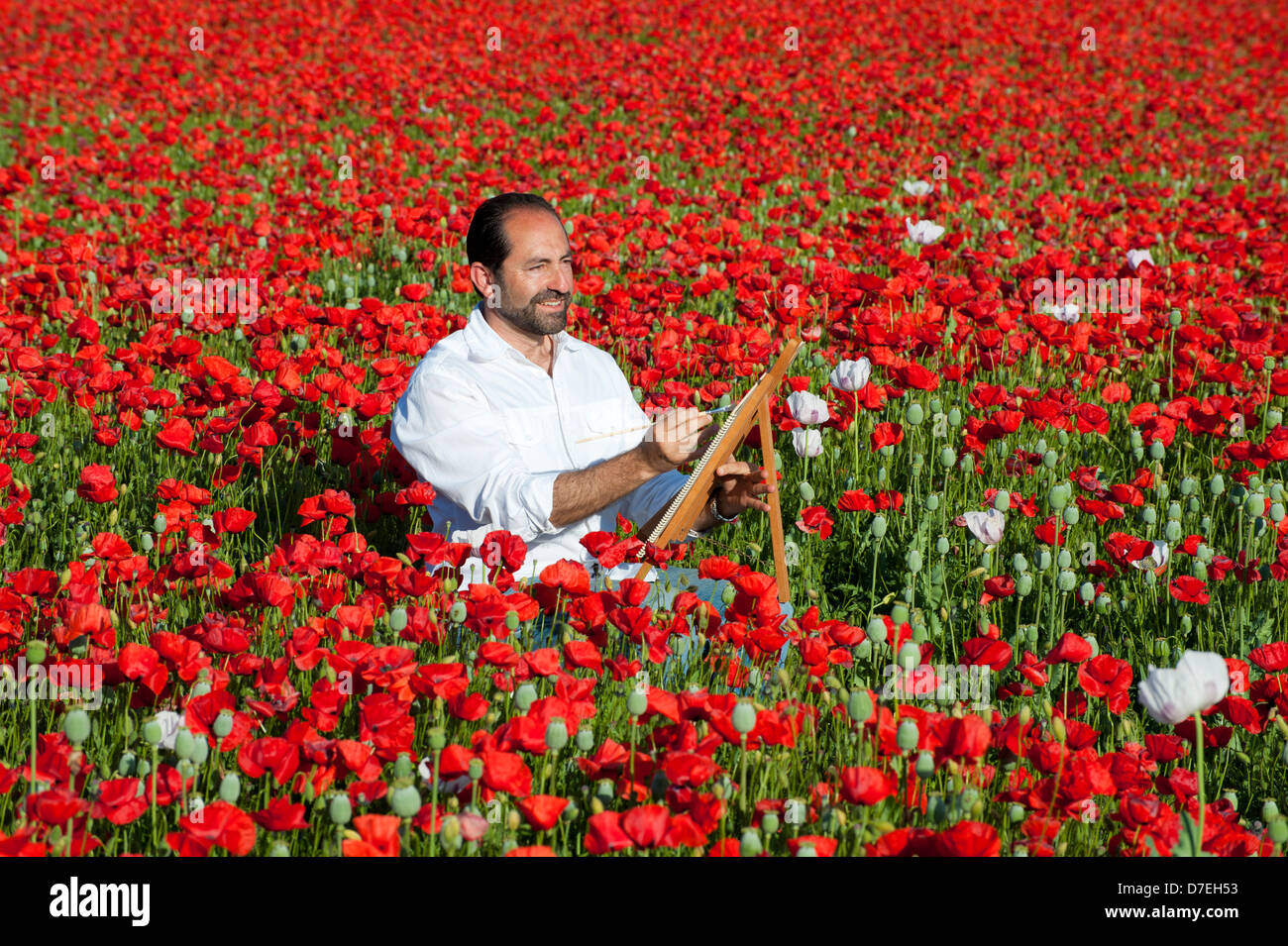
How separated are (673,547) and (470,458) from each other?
605 millimetres

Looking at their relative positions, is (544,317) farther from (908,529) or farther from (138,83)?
(138,83)

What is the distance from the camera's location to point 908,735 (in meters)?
2.23

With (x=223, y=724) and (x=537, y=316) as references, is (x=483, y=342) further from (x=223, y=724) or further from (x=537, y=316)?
(x=223, y=724)

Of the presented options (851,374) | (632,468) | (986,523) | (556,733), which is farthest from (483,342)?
(556,733)

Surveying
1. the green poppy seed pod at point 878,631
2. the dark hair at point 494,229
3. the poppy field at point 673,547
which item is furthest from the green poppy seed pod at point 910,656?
the dark hair at point 494,229

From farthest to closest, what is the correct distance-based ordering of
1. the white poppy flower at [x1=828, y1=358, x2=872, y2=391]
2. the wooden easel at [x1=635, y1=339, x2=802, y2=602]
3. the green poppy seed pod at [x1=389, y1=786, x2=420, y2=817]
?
the white poppy flower at [x1=828, y1=358, x2=872, y2=391]
the wooden easel at [x1=635, y1=339, x2=802, y2=602]
the green poppy seed pod at [x1=389, y1=786, x2=420, y2=817]

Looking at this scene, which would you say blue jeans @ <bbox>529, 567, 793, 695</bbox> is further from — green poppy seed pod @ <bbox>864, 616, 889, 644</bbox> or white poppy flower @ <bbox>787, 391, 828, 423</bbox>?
white poppy flower @ <bbox>787, 391, 828, 423</bbox>

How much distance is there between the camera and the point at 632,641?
8.71 feet

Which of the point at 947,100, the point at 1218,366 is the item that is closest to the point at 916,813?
the point at 1218,366

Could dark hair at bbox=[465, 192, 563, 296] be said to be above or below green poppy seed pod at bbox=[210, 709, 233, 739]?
above

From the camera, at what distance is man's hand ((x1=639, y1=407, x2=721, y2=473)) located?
10.2 ft

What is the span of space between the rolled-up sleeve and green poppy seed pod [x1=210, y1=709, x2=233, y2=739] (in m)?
1.24

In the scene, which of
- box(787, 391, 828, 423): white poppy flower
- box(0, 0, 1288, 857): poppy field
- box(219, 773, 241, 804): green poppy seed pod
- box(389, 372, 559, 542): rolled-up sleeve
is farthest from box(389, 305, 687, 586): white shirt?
box(219, 773, 241, 804): green poppy seed pod

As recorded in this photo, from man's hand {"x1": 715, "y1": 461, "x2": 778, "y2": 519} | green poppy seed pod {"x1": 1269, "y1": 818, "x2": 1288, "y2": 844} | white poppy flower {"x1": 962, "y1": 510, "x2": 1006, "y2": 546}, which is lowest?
green poppy seed pod {"x1": 1269, "y1": 818, "x2": 1288, "y2": 844}
